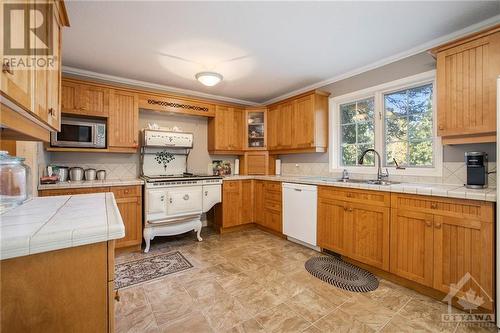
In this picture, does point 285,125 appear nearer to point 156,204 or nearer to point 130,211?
point 156,204

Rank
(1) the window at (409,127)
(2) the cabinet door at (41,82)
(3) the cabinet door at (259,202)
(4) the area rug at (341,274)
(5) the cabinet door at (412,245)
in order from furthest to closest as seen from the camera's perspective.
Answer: (3) the cabinet door at (259,202) → (1) the window at (409,127) → (4) the area rug at (341,274) → (5) the cabinet door at (412,245) → (2) the cabinet door at (41,82)

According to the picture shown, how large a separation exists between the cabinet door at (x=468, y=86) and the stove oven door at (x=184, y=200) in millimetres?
3027

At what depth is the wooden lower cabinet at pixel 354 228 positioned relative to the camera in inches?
92.4

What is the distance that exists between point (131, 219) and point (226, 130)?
2.11 meters

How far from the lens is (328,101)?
11.8 ft

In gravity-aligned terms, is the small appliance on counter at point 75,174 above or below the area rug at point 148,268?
above

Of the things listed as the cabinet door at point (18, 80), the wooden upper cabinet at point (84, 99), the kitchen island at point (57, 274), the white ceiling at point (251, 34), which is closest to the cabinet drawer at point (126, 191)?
the wooden upper cabinet at point (84, 99)

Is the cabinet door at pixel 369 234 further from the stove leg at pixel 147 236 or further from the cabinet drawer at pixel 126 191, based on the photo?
the cabinet drawer at pixel 126 191

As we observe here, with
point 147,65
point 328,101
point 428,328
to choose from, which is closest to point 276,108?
point 328,101

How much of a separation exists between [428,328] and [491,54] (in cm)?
223

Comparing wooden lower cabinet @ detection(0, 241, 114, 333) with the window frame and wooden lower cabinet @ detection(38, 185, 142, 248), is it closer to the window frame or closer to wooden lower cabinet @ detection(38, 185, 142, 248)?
wooden lower cabinet @ detection(38, 185, 142, 248)

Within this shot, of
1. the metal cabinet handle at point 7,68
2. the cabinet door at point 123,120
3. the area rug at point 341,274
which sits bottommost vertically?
the area rug at point 341,274

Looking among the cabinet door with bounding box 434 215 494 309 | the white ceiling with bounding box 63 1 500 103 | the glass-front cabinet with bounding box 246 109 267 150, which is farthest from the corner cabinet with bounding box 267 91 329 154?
the cabinet door with bounding box 434 215 494 309

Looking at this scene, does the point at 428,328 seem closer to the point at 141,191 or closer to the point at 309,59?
the point at 309,59
